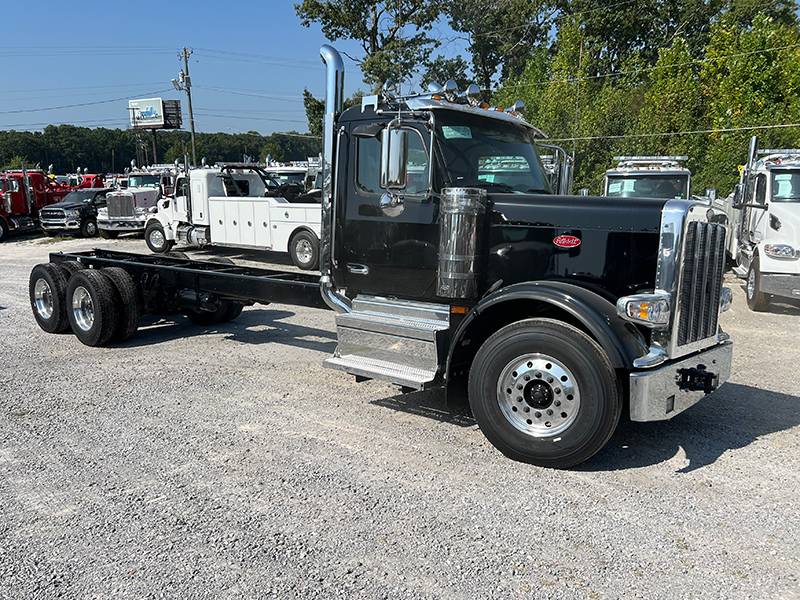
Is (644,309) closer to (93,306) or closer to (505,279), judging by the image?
(505,279)

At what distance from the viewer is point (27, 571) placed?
3.47m

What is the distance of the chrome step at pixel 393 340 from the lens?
524 cm

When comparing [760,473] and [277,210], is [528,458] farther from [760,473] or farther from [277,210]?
[277,210]

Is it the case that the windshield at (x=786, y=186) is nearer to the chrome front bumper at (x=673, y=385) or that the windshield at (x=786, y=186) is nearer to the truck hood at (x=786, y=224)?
the truck hood at (x=786, y=224)

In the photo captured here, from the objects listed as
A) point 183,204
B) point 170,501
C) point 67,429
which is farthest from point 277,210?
point 170,501

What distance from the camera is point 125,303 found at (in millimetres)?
8195

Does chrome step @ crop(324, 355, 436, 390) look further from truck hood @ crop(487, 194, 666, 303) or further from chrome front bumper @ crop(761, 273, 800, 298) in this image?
chrome front bumper @ crop(761, 273, 800, 298)

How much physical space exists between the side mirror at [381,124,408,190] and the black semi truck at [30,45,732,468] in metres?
0.01

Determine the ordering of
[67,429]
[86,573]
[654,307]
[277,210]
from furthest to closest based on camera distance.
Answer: [277,210]
[67,429]
[654,307]
[86,573]

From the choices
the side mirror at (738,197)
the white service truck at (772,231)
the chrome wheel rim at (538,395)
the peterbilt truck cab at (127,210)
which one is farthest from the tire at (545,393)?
the peterbilt truck cab at (127,210)

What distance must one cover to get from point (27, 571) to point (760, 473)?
4506 millimetres

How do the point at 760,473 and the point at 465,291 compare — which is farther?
the point at 465,291

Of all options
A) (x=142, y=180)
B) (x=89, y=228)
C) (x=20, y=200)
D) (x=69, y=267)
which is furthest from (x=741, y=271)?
(x=20, y=200)

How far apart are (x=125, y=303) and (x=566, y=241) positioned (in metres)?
5.62
